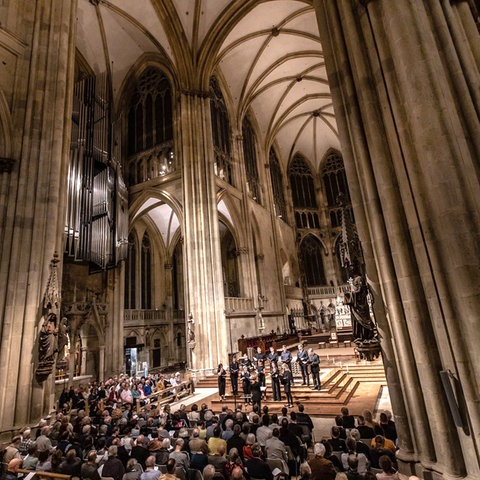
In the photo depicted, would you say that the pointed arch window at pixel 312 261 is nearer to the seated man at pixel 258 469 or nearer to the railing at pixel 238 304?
Answer: the railing at pixel 238 304

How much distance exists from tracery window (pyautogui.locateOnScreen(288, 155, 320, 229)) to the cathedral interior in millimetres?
214

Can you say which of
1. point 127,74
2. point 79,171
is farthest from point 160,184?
point 127,74

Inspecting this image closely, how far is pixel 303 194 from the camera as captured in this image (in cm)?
3067

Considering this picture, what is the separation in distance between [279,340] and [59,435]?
39.9ft

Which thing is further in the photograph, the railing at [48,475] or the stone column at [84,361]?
the stone column at [84,361]

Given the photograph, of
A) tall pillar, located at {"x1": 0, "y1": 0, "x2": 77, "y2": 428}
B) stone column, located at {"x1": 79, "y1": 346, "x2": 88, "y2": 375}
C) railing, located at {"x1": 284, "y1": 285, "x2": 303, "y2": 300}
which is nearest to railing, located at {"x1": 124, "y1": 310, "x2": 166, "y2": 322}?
stone column, located at {"x1": 79, "y1": 346, "x2": 88, "y2": 375}

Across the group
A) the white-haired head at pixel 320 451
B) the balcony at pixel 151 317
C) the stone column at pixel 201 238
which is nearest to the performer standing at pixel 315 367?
the white-haired head at pixel 320 451

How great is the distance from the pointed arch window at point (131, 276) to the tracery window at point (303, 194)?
16052 millimetres

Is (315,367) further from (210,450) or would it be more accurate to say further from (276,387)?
(210,450)

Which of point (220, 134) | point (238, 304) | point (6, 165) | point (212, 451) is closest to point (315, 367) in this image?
point (212, 451)

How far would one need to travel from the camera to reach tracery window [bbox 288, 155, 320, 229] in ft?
99.1

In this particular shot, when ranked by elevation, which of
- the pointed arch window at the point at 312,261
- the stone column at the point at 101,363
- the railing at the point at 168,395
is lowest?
the railing at the point at 168,395

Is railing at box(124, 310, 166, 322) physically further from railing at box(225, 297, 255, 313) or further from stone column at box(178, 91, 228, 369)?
railing at box(225, 297, 255, 313)

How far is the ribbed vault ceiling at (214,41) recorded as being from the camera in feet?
49.6
